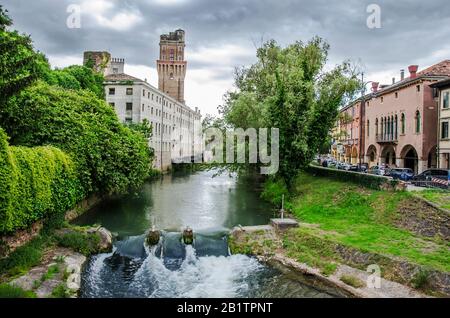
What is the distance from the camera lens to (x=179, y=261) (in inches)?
727

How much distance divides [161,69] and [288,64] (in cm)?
6866

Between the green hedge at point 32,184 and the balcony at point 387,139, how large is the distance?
38.5 meters

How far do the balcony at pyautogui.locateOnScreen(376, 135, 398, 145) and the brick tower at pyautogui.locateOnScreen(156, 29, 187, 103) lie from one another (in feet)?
187

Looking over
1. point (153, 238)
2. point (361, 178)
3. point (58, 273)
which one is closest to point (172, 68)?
point (361, 178)

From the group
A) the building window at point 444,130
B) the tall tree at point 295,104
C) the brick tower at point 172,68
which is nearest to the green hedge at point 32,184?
the tall tree at point 295,104

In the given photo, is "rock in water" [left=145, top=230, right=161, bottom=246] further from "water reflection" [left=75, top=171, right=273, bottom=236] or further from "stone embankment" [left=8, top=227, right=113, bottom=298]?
"water reflection" [left=75, top=171, right=273, bottom=236]

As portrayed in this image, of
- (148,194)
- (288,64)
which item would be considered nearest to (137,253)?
(148,194)

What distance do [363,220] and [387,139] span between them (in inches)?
1201

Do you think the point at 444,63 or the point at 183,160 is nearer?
the point at 444,63

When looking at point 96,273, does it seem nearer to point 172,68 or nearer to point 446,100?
point 446,100

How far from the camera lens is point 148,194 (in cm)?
3816

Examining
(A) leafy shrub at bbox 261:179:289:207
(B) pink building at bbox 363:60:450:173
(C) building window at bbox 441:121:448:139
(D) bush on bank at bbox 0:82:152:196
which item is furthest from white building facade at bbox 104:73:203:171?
(C) building window at bbox 441:121:448:139

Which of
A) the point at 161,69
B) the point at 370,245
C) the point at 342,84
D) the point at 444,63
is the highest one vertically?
the point at 161,69

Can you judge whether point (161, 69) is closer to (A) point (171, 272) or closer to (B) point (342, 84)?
(B) point (342, 84)
